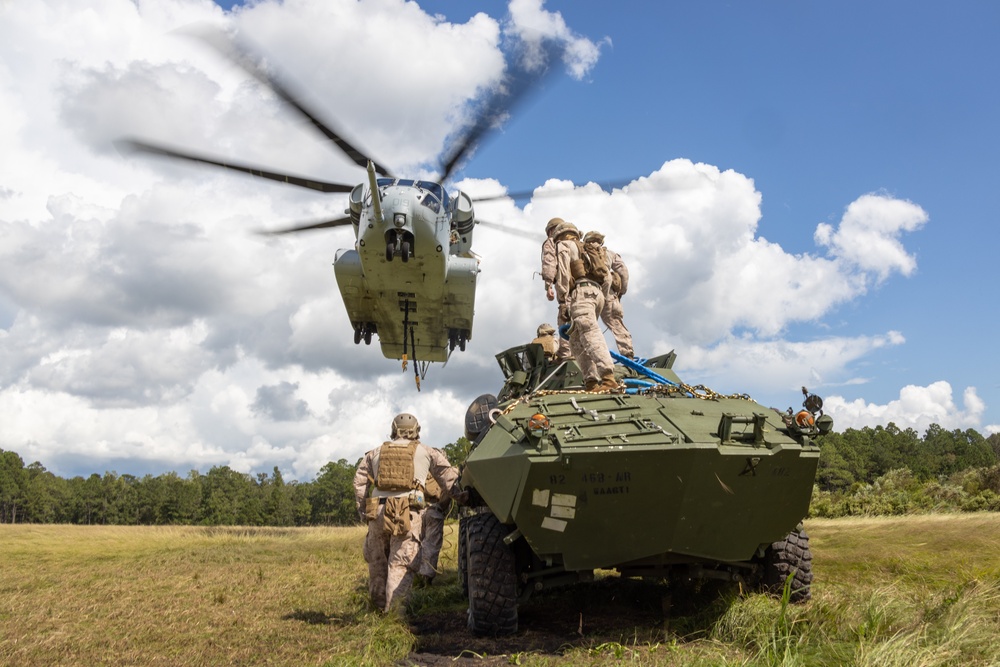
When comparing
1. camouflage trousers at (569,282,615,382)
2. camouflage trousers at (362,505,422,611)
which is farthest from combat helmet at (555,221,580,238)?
camouflage trousers at (362,505,422,611)

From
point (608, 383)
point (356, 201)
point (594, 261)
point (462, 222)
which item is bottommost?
point (608, 383)

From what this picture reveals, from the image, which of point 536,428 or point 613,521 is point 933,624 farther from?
point 536,428

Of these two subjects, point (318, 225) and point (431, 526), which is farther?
point (318, 225)

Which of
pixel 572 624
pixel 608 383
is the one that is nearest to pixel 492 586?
pixel 572 624

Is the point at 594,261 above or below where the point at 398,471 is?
above

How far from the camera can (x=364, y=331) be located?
55.1 feet

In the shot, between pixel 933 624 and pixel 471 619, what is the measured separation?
2509mm

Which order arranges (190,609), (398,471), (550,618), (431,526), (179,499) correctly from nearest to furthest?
1. (550,618)
2. (398,471)
3. (190,609)
4. (431,526)
5. (179,499)

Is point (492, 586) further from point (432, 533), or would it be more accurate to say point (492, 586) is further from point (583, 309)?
point (583, 309)

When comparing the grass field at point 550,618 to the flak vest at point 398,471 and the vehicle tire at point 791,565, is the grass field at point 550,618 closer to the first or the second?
the vehicle tire at point 791,565

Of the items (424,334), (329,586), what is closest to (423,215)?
(424,334)

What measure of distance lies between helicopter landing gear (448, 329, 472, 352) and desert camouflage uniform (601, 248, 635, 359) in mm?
9943

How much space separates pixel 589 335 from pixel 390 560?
2311 mm

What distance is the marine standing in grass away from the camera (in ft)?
18.7
